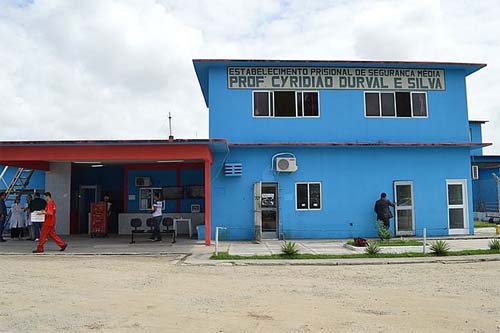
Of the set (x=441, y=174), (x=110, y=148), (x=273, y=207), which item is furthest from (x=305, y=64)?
(x=110, y=148)

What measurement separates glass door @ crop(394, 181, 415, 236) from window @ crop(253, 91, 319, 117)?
423 cm

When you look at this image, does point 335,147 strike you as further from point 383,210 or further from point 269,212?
point 269,212

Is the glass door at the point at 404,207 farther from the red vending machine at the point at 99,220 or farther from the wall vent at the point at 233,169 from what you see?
the red vending machine at the point at 99,220

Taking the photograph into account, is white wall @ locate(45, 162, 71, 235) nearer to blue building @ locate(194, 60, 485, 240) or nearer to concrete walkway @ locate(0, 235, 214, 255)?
concrete walkway @ locate(0, 235, 214, 255)

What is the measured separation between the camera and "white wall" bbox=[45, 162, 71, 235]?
2122 centimetres

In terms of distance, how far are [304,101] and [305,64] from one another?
138cm

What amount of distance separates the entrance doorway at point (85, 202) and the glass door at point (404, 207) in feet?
43.0

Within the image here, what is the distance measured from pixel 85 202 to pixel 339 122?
1195cm

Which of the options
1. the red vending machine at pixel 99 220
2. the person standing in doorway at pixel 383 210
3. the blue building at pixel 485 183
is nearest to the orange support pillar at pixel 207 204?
the red vending machine at pixel 99 220

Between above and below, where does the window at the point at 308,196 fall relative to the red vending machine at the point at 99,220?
above

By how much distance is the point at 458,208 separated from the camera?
19.5 meters

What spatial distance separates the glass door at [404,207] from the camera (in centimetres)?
1905

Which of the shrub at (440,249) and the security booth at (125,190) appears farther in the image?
the security booth at (125,190)

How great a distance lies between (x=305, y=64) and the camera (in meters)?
19.0
